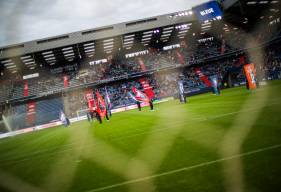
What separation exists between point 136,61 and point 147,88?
24.7 ft

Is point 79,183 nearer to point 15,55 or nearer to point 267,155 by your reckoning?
point 267,155

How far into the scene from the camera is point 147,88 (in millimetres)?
50781

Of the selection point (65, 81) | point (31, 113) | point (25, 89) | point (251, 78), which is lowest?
point (251, 78)

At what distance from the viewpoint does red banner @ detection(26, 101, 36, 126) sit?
152ft

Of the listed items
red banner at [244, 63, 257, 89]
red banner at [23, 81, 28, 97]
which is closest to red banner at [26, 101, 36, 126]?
red banner at [23, 81, 28, 97]

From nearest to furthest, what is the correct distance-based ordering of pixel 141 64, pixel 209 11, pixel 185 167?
pixel 185 167
pixel 209 11
pixel 141 64

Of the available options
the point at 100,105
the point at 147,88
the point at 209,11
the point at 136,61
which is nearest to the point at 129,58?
the point at 136,61

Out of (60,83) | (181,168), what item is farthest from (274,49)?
(181,168)

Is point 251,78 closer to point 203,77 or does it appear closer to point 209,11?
point 209,11

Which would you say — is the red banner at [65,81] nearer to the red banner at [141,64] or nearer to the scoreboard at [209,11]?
the red banner at [141,64]

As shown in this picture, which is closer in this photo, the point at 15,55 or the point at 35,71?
the point at 15,55

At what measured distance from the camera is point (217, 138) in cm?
705

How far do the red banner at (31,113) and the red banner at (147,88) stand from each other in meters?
22.2

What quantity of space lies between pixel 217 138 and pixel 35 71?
52.3 m
